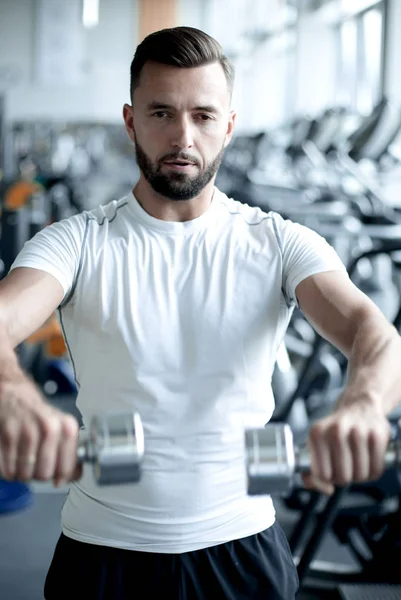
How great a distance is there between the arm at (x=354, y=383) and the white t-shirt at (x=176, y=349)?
0.22ft

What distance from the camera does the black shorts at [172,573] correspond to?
4.93 feet

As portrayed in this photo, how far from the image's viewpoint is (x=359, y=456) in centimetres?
94

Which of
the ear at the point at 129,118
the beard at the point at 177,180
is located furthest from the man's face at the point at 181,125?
the ear at the point at 129,118

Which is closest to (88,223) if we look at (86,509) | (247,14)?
(86,509)

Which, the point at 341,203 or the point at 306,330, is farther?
the point at 341,203

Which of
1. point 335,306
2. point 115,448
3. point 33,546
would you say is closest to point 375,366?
point 335,306

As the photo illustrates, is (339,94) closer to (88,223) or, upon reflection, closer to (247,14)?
(247,14)

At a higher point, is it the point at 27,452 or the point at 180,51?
the point at 180,51

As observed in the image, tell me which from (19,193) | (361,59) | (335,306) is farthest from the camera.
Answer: (361,59)

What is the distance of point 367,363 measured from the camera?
127 centimetres

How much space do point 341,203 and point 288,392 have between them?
80.2 inches

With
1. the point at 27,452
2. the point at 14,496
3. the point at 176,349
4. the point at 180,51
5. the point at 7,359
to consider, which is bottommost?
the point at 14,496

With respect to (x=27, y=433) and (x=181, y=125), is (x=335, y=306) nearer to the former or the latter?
(x=181, y=125)

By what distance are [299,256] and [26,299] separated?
0.49m
